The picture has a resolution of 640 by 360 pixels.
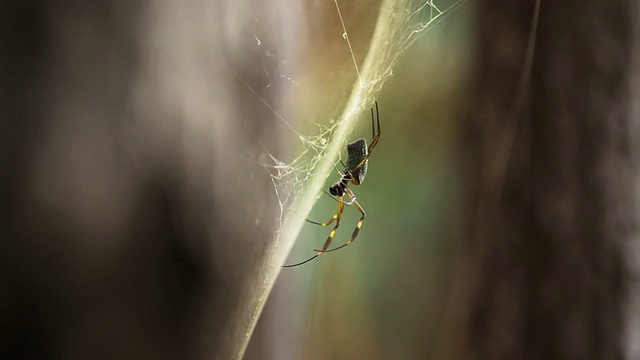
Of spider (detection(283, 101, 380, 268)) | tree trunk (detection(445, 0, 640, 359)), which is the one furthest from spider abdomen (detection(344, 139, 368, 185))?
tree trunk (detection(445, 0, 640, 359))

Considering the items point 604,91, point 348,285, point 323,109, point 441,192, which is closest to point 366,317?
point 348,285

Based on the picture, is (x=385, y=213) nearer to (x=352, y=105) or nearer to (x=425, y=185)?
(x=425, y=185)

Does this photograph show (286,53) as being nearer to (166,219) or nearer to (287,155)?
(287,155)

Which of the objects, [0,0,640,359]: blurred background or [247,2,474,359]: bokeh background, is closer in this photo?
[0,0,640,359]: blurred background

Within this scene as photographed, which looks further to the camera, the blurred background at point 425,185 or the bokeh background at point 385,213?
the bokeh background at point 385,213

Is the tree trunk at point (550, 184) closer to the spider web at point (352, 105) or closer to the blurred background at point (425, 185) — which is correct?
the blurred background at point (425, 185)

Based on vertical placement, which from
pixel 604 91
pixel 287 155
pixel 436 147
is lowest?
pixel 287 155

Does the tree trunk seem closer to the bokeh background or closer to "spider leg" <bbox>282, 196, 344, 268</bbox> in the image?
the bokeh background

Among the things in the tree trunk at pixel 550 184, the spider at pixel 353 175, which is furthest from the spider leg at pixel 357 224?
the tree trunk at pixel 550 184
